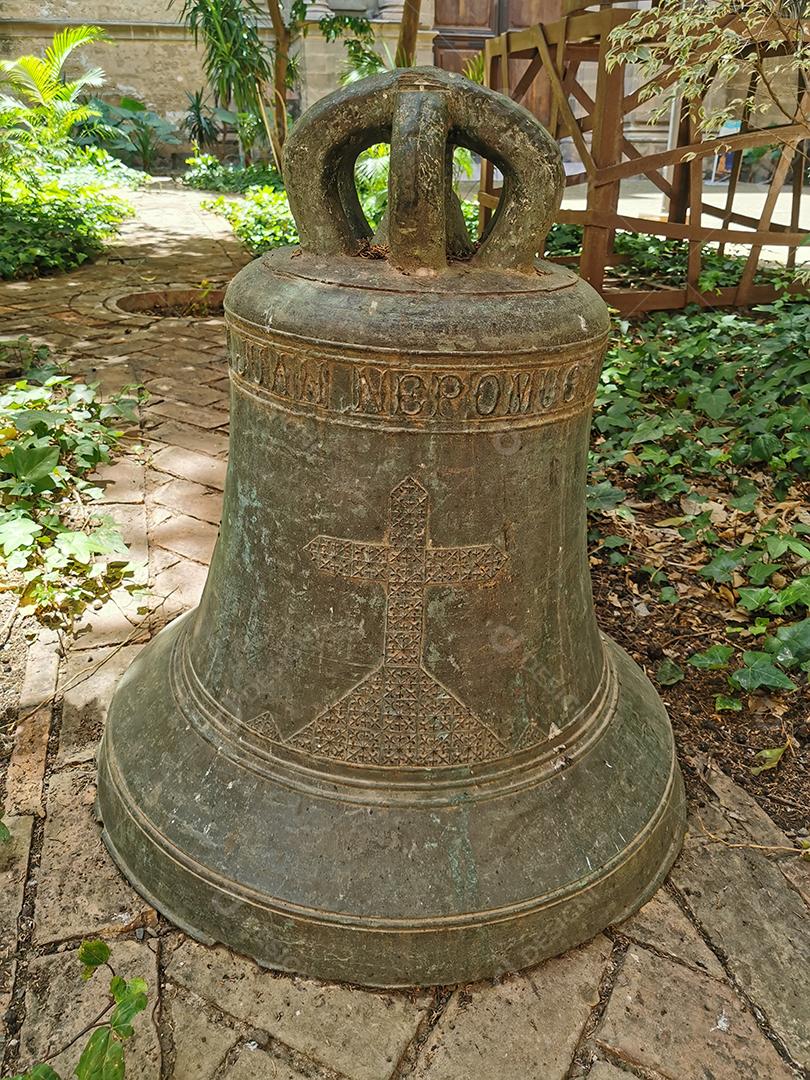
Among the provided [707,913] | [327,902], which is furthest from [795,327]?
[327,902]

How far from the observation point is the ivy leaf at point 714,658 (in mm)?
2166

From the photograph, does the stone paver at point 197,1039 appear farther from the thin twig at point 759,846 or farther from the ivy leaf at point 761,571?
the ivy leaf at point 761,571

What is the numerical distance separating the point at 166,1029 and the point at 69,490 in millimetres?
2100

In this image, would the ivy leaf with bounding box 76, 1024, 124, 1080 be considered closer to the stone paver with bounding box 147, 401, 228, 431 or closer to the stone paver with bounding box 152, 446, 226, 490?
the stone paver with bounding box 152, 446, 226, 490

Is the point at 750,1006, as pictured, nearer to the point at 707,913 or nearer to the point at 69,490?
the point at 707,913

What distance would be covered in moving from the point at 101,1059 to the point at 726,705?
1574 mm

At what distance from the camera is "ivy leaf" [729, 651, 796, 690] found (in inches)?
81.2

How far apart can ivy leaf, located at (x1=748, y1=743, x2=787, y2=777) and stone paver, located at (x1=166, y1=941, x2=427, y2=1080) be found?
3.29ft

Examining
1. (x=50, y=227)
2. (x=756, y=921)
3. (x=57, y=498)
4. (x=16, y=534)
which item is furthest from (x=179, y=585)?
(x=50, y=227)

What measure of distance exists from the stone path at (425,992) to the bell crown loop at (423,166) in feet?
3.86

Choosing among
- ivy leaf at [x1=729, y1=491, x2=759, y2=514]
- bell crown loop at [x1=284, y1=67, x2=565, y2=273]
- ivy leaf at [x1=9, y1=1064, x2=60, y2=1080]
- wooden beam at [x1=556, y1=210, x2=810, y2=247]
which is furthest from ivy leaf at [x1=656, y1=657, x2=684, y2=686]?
wooden beam at [x1=556, y1=210, x2=810, y2=247]

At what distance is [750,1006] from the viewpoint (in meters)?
1.36

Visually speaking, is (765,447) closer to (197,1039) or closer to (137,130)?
(197,1039)

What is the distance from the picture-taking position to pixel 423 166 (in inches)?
46.6
